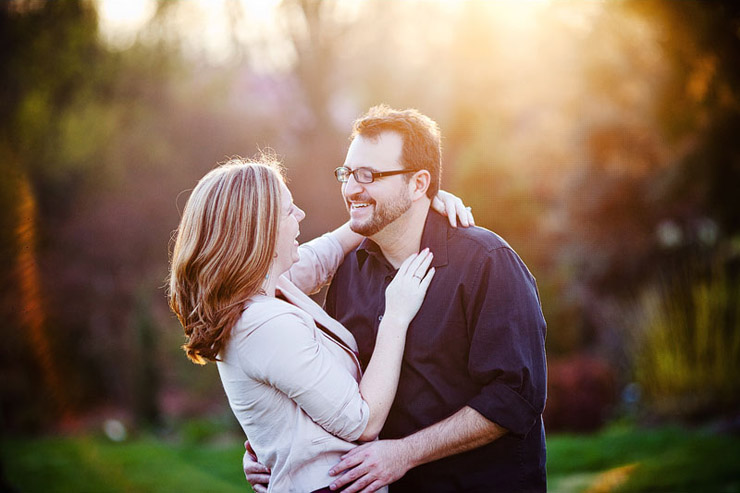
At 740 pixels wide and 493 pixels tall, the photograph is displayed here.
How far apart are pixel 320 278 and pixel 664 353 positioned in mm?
6305

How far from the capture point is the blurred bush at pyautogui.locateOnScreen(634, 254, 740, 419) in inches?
305

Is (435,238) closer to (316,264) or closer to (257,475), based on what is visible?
(316,264)

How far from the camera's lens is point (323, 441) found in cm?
230

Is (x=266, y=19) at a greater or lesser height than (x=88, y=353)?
greater

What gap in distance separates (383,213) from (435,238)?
226 millimetres

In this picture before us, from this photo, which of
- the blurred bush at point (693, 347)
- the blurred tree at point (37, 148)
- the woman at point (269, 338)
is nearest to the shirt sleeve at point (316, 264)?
the woman at point (269, 338)

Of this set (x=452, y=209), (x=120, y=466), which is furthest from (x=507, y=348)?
(x=120, y=466)

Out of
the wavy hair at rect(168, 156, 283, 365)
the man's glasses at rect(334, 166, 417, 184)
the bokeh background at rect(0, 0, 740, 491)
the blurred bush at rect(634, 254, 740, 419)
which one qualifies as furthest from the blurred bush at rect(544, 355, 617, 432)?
the wavy hair at rect(168, 156, 283, 365)

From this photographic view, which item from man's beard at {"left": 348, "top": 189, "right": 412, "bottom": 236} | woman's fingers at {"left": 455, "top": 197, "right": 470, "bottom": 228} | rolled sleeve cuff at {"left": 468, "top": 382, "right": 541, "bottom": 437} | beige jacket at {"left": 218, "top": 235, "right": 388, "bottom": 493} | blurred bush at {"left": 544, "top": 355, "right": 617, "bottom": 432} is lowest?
blurred bush at {"left": 544, "top": 355, "right": 617, "bottom": 432}

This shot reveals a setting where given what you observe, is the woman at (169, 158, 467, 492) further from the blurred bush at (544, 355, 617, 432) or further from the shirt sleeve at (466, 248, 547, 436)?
the blurred bush at (544, 355, 617, 432)

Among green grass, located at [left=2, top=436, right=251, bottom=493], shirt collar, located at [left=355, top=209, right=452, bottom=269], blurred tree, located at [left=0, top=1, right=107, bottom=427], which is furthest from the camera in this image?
blurred tree, located at [left=0, top=1, right=107, bottom=427]

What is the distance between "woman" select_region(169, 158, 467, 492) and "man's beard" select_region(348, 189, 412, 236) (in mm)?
308

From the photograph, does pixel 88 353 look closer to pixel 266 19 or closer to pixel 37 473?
pixel 37 473

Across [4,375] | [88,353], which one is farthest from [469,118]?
[4,375]
